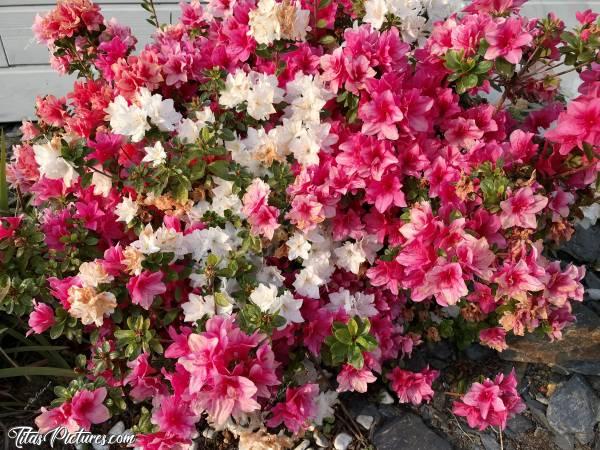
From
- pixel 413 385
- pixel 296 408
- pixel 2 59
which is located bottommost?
pixel 413 385

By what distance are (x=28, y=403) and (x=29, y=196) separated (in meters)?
1.13

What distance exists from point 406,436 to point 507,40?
1.38m

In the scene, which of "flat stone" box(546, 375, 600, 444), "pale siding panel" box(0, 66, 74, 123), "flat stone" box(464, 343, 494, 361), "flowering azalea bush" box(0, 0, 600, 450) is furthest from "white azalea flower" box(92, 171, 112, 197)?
"pale siding panel" box(0, 66, 74, 123)

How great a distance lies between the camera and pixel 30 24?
11.2 ft

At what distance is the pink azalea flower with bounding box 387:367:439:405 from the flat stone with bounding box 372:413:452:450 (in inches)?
3.3

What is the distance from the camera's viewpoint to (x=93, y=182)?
77.6 inches

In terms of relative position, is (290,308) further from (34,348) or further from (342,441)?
(34,348)

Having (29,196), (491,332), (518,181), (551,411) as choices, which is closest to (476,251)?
(518,181)

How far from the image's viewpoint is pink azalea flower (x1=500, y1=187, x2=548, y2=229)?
68.0 inches

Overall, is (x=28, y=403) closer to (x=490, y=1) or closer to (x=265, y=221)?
(x=265, y=221)

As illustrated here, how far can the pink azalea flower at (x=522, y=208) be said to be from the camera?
1727mm

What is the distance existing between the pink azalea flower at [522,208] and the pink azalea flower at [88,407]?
1328 millimetres

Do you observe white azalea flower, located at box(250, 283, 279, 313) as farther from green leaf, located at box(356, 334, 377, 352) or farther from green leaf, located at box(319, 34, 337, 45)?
green leaf, located at box(319, 34, 337, 45)

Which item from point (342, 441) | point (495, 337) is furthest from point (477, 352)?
point (342, 441)
